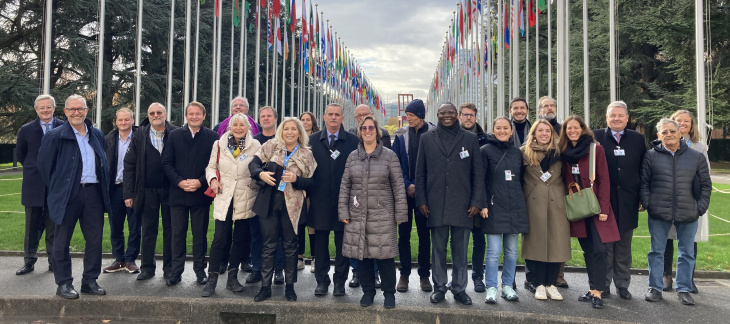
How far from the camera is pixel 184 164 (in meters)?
6.10

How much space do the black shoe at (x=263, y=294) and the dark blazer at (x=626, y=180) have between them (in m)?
4.06

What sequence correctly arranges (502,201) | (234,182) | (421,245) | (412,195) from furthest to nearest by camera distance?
(421,245) < (412,195) < (234,182) < (502,201)

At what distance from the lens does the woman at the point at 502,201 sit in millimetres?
5652

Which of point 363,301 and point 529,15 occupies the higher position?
point 529,15

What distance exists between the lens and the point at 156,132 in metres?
6.50

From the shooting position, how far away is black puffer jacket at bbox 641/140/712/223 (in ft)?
18.7

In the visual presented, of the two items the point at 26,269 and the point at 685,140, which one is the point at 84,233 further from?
the point at 685,140

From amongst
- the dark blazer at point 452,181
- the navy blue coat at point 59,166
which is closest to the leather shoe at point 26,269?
the navy blue coat at point 59,166

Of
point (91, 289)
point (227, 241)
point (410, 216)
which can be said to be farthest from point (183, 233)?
point (410, 216)

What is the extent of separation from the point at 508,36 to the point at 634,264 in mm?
16575

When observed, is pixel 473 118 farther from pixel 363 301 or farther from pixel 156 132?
pixel 156 132

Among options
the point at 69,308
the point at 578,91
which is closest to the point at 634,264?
the point at 69,308

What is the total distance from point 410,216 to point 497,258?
1199 mm

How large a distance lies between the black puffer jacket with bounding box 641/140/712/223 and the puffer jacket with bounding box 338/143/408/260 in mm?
2917
